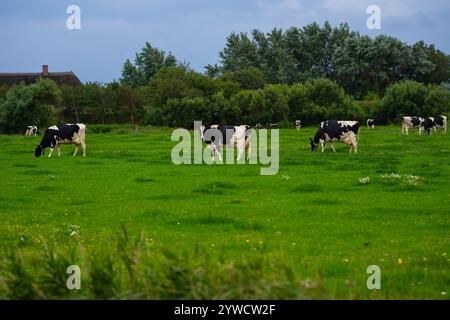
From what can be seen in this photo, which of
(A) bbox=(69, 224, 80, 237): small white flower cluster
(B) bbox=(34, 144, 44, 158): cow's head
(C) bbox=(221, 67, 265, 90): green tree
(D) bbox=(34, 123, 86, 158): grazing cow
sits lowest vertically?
(A) bbox=(69, 224, 80, 237): small white flower cluster

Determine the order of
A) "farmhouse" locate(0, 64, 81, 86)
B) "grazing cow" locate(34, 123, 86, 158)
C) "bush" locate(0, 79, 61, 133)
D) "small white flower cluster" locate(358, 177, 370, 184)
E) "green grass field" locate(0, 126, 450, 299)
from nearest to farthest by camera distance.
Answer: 1. "green grass field" locate(0, 126, 450, 299)
2. "small white flower cluster" locate(358, 177, 370, 184)
3. "grazing cow" locate(34, 123, 86, 158)
4. "bush" locate(0, 79, 61, 133)
5. "farmhouse" locate(0, 64, 81, 86)

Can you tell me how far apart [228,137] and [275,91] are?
43.6 meters

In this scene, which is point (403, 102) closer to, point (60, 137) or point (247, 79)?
point (247, 79)

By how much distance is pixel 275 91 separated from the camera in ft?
262

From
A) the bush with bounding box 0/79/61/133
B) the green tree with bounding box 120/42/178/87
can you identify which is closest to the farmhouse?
the green tree with bounding box 120/42/178/87

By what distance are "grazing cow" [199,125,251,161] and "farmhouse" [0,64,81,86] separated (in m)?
86.3

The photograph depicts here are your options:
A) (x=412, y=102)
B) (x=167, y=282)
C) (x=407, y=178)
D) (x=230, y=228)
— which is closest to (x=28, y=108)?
(x=412, y=102)

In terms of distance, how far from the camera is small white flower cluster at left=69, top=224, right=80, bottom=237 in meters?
14.6

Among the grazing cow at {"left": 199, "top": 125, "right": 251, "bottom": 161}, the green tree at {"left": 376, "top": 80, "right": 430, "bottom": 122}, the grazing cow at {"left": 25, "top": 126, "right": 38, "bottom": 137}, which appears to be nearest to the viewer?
the grazing cow at {"left": 199, "top": 125, "right": 251, "bottom": 161}

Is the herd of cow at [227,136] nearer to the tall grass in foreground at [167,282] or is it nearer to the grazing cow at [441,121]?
the grazing cow at [441,121]

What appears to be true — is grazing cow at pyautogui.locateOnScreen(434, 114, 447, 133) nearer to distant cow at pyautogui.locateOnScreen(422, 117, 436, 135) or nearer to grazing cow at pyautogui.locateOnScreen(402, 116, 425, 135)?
distant cow at pyautogui.locateOnScreen(422, 117, 436, 135)

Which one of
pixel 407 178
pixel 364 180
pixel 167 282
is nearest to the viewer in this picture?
pixel 167 282
